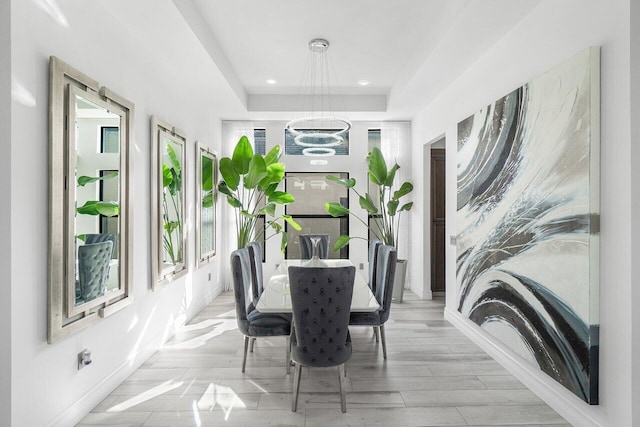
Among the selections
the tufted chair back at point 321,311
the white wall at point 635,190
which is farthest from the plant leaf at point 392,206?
the white wall at point 635,190

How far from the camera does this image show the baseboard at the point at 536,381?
7.21 feet

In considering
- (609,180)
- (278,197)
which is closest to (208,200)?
(278,197)

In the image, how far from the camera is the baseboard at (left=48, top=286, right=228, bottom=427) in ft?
7.10

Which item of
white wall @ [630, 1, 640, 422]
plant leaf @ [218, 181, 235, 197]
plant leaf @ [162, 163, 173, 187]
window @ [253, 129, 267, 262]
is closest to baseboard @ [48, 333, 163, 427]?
plant leaf @ [162, 163, 173, 187]

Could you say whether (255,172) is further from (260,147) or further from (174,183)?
(260,147)

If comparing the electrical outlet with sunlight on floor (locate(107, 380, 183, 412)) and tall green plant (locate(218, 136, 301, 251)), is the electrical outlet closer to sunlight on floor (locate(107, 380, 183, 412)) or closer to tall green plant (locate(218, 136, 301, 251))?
sunlight on floor (locate(107, 380, 183, 412))

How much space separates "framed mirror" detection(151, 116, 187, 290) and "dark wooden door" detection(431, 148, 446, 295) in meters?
3.52

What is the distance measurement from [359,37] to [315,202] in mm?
2992

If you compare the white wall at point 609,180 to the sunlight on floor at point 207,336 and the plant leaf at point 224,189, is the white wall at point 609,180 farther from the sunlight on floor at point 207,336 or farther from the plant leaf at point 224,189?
the plant leaf at point 224,189

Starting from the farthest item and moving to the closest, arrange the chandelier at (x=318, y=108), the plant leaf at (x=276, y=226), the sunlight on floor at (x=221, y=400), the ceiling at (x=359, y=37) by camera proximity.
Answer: the plant leaf at (x=276, y=226), the chandelier at (x=318, y=108), the ceiling at (x=359, y=37), the sunlight on floor at (x=221, y=400)

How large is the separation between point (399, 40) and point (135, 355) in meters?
3.76

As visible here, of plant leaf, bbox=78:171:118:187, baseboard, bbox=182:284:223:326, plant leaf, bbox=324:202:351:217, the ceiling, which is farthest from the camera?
plant leaf, bbox=324:202:351:217

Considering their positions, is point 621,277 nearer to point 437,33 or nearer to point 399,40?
point 437,33

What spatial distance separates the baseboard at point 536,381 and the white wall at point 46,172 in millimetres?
3021
